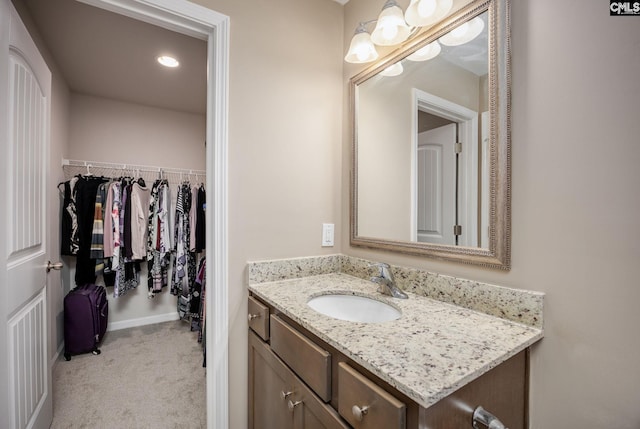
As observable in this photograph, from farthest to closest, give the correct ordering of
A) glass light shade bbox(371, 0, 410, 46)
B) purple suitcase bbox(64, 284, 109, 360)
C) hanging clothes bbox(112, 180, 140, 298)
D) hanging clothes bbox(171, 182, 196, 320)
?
hanging clothes bbox(171, 182, 196, 320), hanging clothes bbox(112, 180, 140, 298), purple suitcase bbox(64, 284, 109, 360), glass light shade bbox(371, 0, 410, 46)

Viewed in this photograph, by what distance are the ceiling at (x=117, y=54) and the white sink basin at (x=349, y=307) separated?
1.95 metres

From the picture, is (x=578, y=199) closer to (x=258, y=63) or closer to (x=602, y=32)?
(x=602, y=32)

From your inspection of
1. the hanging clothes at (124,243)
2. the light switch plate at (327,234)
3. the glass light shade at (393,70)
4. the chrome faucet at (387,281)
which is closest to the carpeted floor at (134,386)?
the hanging clothes at (124,243)

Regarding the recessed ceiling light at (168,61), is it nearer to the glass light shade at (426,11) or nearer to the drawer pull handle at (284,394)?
the glass light shade at (426,11)

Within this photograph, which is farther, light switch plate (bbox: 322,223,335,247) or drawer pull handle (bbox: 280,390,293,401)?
light switch plate (bbox: 322,223,335,247)

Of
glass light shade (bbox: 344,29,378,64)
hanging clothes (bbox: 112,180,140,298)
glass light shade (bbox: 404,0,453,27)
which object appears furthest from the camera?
hanging clothes (bbox: 112,180,140,298)

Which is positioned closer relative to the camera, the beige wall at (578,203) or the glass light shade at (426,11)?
the beige wall at (578,203)

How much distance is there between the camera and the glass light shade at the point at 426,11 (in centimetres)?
101

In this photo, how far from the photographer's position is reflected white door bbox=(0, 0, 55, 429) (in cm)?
107

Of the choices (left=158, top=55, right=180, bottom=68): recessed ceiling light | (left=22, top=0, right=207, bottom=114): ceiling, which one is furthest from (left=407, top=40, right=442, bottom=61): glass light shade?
(left=158, top=55, right=180, bottom=68): recessed ceiling light

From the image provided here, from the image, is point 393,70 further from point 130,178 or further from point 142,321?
point 142,321

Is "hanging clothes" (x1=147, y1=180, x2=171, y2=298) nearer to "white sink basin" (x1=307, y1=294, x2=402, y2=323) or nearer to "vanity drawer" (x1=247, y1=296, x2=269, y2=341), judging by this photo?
"vanity drawer" (x1=247, y1=296, x2=269, y2=341)

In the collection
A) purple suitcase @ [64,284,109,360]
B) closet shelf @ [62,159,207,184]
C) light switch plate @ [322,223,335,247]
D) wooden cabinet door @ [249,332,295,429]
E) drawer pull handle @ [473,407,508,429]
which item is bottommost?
purple suitcase @ [64,284,109,360]

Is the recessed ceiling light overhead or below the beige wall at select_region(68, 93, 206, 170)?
overhead
